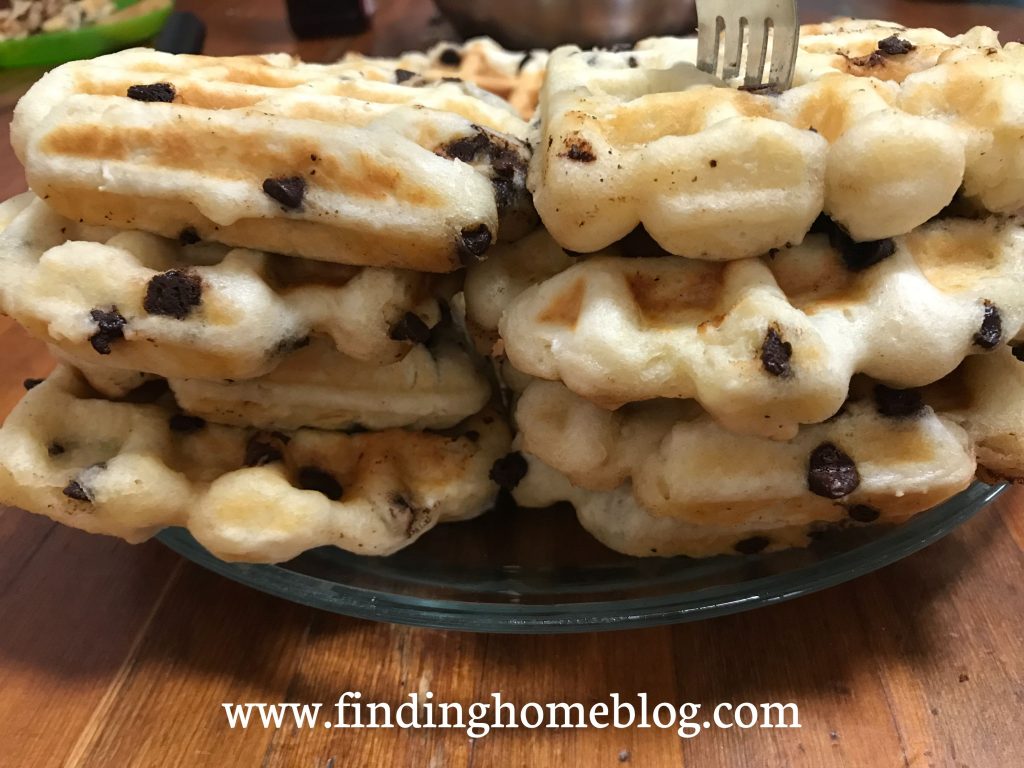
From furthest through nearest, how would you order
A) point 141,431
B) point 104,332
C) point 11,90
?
point 11,90 → point 141,431 → point 104,332

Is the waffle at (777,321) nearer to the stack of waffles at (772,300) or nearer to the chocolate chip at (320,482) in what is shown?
the stack of waffles at (772,300)

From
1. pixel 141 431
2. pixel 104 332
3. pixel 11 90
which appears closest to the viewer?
pixel 104 332

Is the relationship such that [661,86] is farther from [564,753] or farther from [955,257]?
[564,753]

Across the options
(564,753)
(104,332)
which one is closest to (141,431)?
(104,332)

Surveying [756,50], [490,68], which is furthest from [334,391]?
[490,68]

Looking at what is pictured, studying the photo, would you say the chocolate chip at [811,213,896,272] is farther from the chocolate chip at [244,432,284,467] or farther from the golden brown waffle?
Answer: the chocolate chip at [244,432,284,467]

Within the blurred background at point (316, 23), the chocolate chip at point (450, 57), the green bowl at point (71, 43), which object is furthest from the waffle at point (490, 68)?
the green bowl at point (71, 43)
